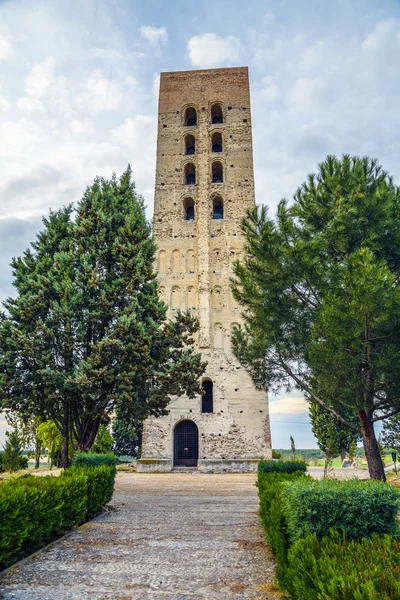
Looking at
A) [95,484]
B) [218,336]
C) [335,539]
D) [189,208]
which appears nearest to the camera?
[335,539]

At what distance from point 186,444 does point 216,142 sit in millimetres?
17492

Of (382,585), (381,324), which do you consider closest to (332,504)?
(382,585)

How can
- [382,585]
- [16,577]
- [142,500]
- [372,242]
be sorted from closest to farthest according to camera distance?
[382,585]
[16,577]
[372,242]
[142,500]

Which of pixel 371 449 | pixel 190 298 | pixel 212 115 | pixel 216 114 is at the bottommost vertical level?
pixel 371 449

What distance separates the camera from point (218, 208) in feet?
76.4

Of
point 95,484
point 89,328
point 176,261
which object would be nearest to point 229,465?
point 176,261

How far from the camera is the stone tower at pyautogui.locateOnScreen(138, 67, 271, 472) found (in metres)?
18.7

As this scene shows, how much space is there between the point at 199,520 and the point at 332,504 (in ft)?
13.4

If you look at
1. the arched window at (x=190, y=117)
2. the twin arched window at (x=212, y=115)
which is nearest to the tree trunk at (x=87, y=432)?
the twin arched window at (x=212, y=115)

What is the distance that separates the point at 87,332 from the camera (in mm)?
10008

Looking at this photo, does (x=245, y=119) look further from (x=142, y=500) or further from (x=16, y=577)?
(x=16, y=577)

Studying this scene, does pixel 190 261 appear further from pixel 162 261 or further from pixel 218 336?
pixel 218 336

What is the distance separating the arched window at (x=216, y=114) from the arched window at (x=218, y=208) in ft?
18.2

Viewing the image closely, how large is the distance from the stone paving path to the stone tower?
11420 mm
